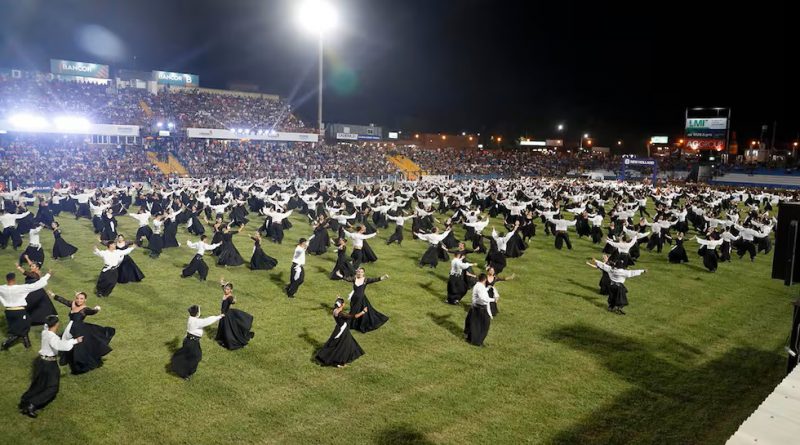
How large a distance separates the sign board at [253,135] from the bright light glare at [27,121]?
431 inches

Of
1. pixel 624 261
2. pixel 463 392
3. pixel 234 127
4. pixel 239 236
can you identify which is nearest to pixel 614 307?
pixel 624 261

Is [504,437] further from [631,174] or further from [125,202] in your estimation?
[631,174]

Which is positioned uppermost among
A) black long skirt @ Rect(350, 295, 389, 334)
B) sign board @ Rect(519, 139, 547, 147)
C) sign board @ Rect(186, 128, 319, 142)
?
sign board @ Rect(519, 139, 547, 147)

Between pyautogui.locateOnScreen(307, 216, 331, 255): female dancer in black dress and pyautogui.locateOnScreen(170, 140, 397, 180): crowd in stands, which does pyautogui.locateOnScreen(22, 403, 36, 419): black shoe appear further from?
pyautogui.locateOnScreen(170, 140, 397, 180): crowd in stands

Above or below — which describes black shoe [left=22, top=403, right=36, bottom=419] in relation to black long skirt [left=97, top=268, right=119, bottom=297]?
below

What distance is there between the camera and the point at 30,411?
7.33 metres

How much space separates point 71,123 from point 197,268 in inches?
1372

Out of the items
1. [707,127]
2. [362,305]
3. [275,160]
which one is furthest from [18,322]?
[707,127]

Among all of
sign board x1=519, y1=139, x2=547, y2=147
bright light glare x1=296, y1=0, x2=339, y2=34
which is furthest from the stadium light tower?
sign board x1=519, y1=139, x2=547, y2=147

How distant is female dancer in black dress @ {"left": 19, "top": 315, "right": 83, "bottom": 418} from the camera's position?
730 cm

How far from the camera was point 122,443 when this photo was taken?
6.81 m

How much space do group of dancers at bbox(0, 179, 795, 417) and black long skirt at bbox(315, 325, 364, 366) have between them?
2cm

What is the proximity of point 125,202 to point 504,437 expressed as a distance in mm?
25172

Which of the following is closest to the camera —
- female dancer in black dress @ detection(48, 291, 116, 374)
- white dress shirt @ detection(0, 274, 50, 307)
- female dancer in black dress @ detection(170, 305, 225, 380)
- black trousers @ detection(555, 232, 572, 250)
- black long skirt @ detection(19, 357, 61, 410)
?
black long skirt @ detection(19, 357, 61, 410)
